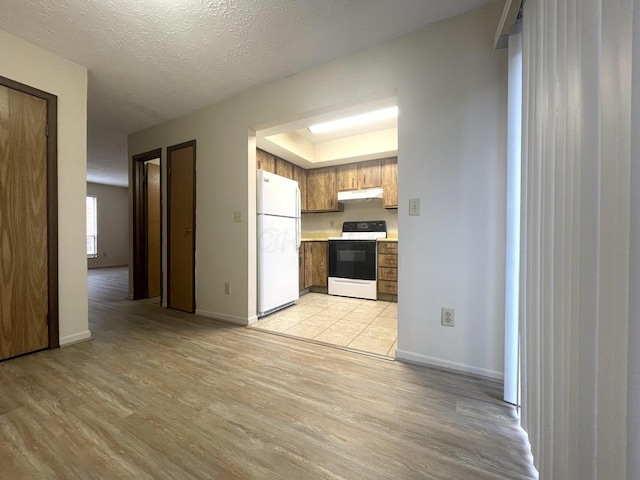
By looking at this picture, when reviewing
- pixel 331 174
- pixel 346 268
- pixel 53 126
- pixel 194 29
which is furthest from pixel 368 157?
pixel 53 126

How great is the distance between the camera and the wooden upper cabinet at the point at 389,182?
3771 millimetres

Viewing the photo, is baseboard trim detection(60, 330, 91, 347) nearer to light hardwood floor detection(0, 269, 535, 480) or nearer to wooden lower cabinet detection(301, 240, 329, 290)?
light hardwood floor detection(0, 269, 535, 480)

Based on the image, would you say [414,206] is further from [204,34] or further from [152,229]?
[152,229]

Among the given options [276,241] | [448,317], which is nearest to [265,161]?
[276,241]

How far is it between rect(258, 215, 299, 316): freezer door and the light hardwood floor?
0.88 meters

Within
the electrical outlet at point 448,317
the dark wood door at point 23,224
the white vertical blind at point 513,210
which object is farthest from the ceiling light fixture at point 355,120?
the dark wood door at point 23,224

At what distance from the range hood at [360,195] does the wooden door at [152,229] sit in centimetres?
286

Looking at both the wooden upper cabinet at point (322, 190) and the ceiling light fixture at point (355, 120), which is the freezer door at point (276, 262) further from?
the ceiling light fixture at point (355, 120)

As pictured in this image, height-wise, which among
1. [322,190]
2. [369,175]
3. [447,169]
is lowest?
[447,169]

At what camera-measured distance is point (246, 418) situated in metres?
1.24

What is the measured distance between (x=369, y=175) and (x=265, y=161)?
1618 millimetres

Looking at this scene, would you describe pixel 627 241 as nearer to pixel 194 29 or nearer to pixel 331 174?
pixel 194 29

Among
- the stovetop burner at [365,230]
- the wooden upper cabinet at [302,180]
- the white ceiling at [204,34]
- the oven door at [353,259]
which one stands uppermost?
the white ceiling at [204,34]

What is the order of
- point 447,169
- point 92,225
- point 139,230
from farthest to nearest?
point 92,225 < point 139,230 < point 447,169
